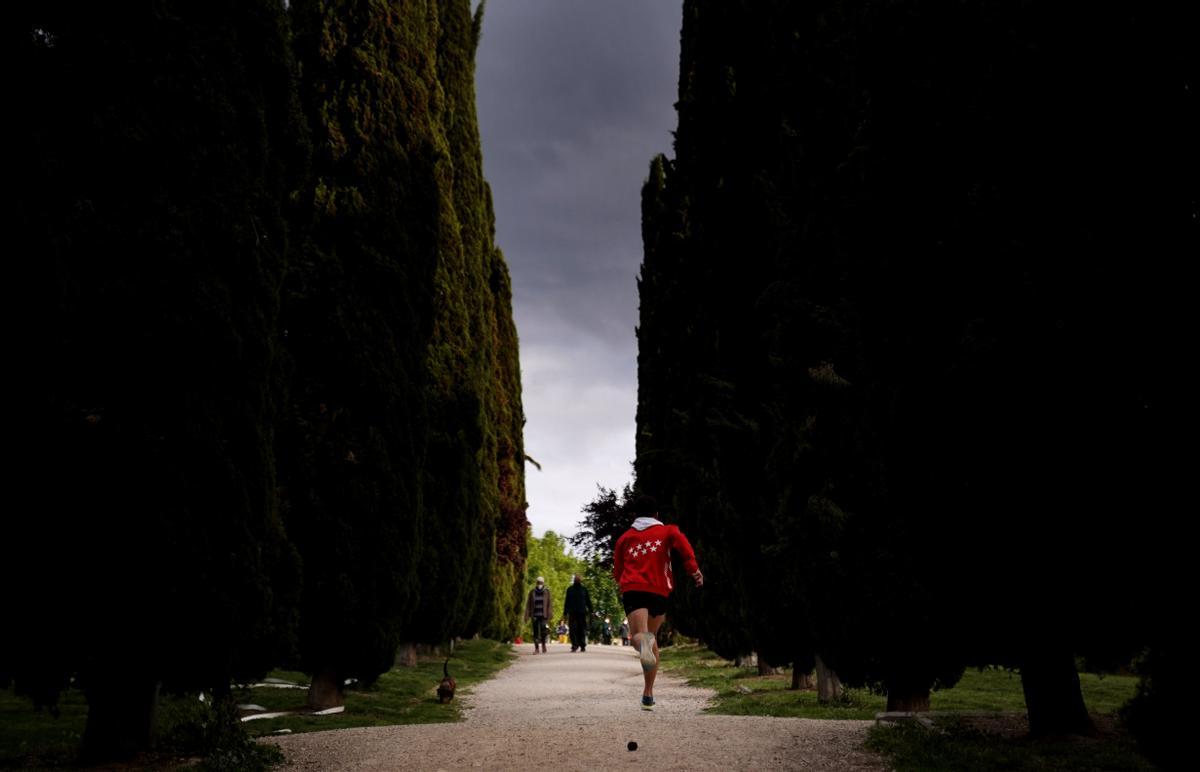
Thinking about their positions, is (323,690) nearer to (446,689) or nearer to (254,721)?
(254,721)

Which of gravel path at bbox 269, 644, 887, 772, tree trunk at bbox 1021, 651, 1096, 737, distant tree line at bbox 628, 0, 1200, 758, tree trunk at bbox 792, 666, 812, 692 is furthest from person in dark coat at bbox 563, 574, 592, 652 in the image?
tree trunk at bbox 1021, 651, 1096, 737

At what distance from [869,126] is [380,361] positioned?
578 cm

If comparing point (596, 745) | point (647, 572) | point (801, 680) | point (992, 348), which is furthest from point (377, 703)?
point (992, 348)

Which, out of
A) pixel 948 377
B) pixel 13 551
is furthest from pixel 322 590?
pixel 948 377

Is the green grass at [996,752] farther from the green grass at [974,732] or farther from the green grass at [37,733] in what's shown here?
the green grass at [37,733]

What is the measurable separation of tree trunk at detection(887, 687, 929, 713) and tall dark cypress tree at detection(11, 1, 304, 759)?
17.7 ft

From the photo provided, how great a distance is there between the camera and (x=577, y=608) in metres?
26.1

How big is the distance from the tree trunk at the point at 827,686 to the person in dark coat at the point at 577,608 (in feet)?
44.8

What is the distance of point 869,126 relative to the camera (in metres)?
7.58

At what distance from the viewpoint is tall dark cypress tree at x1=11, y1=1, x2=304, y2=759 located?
539 centimetres

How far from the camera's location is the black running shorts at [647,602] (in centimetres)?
773

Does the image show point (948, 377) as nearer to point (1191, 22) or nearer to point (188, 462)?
point (1191, 22)

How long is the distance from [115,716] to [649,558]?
14.0ft

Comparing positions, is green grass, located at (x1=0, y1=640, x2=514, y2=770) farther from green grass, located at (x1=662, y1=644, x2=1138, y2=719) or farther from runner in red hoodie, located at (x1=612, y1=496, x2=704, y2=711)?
green grass, located at (x1=662, y1=644, x2=1138, y2=719)
